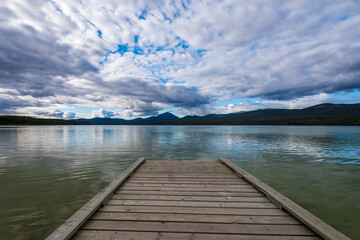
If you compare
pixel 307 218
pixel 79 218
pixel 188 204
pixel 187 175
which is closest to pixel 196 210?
pixel 188 204

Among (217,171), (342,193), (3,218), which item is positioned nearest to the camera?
(3,218)

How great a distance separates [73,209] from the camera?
7.14 meters

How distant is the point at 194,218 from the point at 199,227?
0.41m

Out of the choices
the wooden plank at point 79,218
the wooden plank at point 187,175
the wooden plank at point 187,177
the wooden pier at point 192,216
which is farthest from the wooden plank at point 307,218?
the wooden plank at point 79,218

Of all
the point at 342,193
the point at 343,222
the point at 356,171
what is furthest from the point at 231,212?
the point at 356,171

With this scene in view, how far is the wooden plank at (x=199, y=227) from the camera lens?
13.7ft

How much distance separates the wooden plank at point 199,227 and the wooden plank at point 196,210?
22.1 inches

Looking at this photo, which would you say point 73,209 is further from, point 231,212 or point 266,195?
point 266,195

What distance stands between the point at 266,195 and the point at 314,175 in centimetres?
876

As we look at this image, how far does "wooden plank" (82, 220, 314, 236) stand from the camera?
165 inches

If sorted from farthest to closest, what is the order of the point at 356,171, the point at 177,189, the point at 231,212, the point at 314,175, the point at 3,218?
1. the point at 356,171
2. the point at 314,175
3. the point at 177,189
4. the point at 3,218
5. the point at 231,212

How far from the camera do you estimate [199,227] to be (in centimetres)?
436

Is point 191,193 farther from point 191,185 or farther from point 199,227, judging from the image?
point 199,227

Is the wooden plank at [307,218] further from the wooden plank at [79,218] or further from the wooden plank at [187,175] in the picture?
the wooden plank at [79,218]
